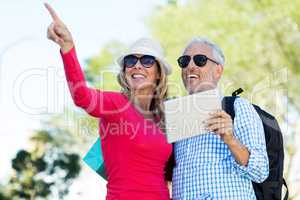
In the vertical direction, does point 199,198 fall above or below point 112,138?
below

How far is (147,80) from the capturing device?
13.9 feet

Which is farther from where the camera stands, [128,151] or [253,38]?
[253,38]

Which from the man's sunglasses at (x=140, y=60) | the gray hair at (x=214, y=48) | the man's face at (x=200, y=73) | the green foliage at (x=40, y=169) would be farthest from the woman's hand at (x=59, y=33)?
the green foliage at (x=40, y=169)

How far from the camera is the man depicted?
11.7ft

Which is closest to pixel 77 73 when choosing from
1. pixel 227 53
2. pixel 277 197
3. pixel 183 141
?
pixel 183 141

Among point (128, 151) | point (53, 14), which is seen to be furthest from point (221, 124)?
point (53, 14)

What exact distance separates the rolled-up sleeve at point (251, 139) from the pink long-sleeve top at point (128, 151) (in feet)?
1.69

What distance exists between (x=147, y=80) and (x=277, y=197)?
1.17m

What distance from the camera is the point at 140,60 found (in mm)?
4230

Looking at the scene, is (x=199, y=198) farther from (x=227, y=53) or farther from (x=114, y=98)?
(x=227, y=53)

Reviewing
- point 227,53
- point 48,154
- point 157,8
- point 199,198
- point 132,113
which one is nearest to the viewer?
point 199,198

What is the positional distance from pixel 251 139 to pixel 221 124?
0.99 ft

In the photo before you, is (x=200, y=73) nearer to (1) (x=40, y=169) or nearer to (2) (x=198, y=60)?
(2) (x=198, y=60)

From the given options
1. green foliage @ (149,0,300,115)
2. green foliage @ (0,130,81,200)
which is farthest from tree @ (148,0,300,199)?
green foliage @ (0,130,81,200)
